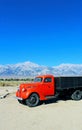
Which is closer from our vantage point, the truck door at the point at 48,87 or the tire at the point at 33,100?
the tire at the point at 33,100

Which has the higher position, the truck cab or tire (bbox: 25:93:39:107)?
the truck cab

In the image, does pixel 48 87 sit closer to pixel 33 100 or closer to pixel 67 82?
pixel 33 100

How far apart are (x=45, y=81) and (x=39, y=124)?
6.28 m

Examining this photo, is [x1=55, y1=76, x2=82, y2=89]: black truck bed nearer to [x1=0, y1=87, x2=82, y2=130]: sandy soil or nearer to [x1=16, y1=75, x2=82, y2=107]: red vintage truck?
[x1=16, y1=75, x2=82, y2=107]: red vintage truck

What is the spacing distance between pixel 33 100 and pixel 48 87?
1749mm

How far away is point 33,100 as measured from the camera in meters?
14.9

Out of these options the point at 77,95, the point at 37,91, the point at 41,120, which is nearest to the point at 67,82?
the point at 77,95

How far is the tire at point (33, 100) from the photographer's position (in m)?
14.6

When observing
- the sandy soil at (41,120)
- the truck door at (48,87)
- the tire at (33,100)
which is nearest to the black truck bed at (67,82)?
the truck door at (48,87)

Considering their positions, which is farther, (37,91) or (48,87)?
(48,87)

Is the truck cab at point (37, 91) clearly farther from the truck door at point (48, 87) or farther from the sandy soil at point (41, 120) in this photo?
the sandy soil at point (41, 120)

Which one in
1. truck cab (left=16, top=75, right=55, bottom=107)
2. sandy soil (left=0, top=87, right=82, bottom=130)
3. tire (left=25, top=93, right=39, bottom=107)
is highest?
truck cab (left=16, top=75, right=55, bottom=107)

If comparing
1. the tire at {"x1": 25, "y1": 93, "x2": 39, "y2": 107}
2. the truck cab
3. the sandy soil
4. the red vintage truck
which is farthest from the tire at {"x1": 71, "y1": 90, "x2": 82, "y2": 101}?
the sandy soil

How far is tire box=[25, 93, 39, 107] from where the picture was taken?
14636 millimetres
